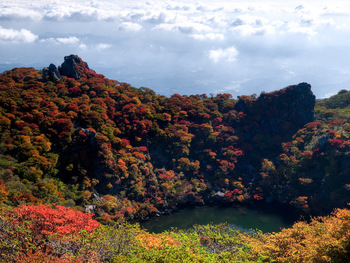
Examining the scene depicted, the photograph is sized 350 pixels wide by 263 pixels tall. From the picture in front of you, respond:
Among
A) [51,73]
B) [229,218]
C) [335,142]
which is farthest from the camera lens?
[51,73]

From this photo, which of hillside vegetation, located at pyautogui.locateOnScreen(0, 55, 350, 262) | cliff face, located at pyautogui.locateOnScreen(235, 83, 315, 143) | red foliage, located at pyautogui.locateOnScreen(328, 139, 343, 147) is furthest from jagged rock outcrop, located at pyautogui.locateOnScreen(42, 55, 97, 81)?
red foliage, located at pyautogui.locateOnScreen(328, 139, 343, 147)

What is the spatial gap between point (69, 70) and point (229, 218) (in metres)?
38.1

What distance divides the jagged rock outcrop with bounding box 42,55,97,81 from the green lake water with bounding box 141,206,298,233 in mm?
30496

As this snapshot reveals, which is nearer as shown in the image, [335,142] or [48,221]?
[48,221]

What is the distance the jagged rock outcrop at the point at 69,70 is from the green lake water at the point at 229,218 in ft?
100

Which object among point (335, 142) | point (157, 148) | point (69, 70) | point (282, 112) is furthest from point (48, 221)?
point (282, 112)

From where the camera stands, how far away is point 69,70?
50594mm

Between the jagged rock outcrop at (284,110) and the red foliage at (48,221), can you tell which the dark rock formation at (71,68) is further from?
the red foliage at (48,221)

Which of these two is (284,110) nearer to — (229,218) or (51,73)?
(229,218)

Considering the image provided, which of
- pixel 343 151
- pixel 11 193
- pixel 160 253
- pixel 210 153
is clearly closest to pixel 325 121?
pixel 343 151

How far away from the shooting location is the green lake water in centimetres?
3673

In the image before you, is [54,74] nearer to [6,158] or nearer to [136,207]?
[6,158]

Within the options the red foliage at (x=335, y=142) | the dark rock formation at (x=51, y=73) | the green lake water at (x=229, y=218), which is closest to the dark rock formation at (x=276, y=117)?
the red foliage at (x=335, y=142)

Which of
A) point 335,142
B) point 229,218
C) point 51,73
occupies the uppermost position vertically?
point 51,73
